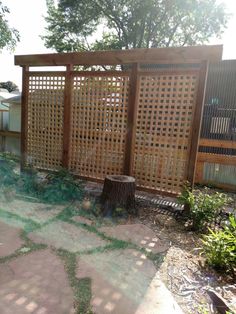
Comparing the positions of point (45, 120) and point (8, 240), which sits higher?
point (45, 120)

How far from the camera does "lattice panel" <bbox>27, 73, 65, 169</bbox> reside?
4.45m

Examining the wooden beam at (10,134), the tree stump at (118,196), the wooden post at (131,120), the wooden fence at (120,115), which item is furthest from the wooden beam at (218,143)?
the wooden beam at (10,134)

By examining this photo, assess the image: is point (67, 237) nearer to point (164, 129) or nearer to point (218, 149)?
point (164, 129)

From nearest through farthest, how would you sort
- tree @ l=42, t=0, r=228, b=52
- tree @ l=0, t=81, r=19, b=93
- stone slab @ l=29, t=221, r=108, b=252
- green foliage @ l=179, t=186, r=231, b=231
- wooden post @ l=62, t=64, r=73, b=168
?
stone slab @ l=29, t=221, r=108, b=252, green foliage @ l=179, t=186, r=231, b=231, wooden post @ l=62, t=64, r=73, b=168, tree @ l=42, t=0, r=228, b=52, tree @ l=0, t=81, r=19, b=93

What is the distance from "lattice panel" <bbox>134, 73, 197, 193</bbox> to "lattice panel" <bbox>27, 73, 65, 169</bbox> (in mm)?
1481

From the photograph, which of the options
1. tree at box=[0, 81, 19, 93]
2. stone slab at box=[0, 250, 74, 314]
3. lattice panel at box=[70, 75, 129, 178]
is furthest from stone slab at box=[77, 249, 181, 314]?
tree at box=[0, 81, 19, 93]

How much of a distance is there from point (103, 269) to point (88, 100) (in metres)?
2.83

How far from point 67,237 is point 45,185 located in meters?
1.56

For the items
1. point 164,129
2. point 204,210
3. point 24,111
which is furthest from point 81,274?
point 24,111

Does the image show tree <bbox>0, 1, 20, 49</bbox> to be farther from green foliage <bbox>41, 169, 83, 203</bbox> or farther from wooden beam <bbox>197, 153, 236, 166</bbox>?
wooden beam <bbox>197, 153, 236, 166</bbox>

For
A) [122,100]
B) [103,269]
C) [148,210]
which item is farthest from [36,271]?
[122,100]

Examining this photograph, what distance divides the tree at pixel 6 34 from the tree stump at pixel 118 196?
3.90m

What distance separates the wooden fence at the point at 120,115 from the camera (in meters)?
3.48

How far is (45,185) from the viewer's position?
13.1 feet
